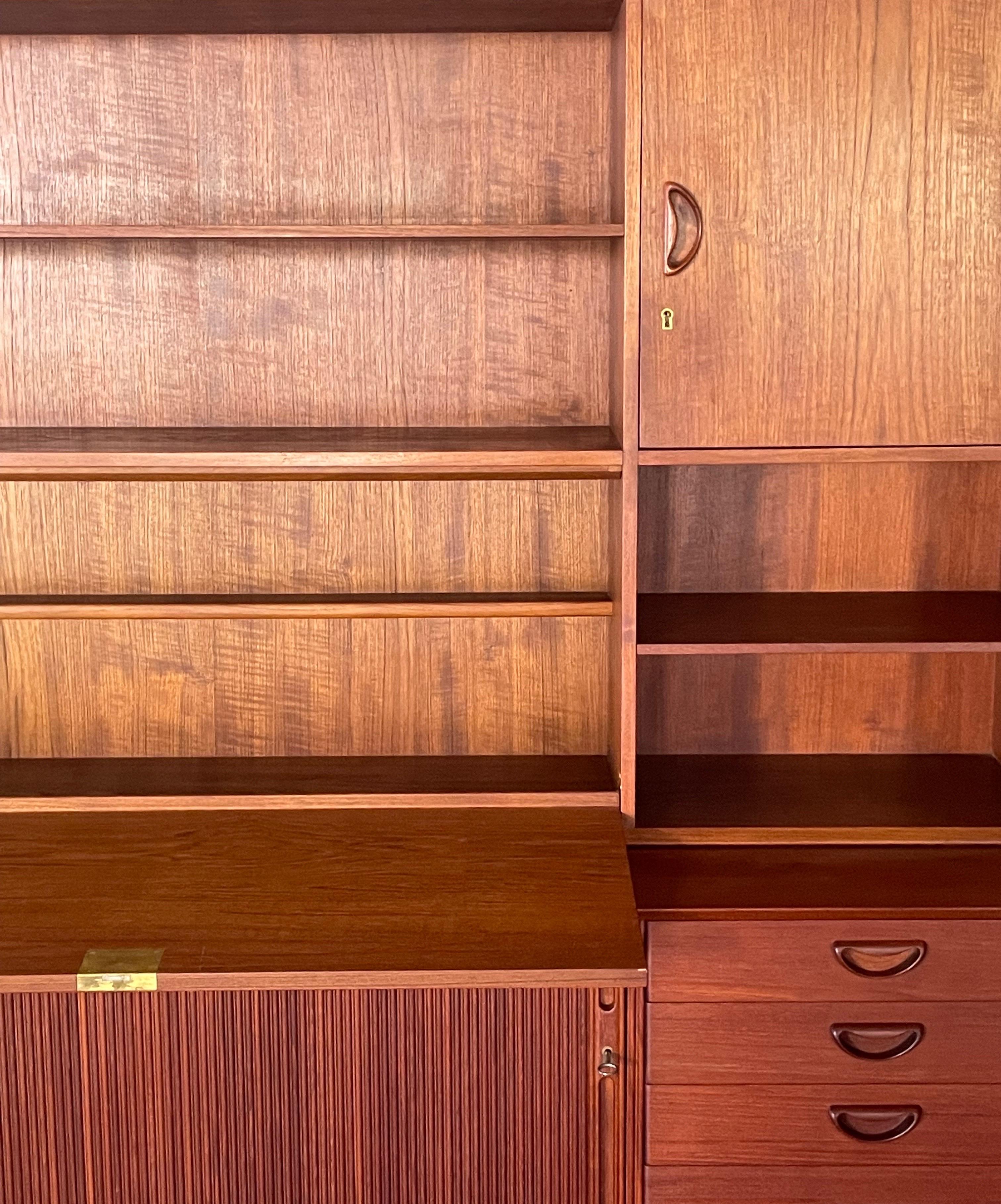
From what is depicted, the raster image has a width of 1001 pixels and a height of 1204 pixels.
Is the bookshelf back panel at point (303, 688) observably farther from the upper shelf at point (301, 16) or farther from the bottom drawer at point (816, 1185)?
the upper shelf at point (301, 16)

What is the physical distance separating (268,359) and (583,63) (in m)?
0.72

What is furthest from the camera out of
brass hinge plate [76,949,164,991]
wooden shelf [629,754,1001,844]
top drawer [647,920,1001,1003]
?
wooden shelf [629,754,1001,844]

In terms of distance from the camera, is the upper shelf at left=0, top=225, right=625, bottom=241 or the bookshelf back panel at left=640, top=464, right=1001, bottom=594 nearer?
the upper shelf at left=0, top=225, right=625, bottom=241

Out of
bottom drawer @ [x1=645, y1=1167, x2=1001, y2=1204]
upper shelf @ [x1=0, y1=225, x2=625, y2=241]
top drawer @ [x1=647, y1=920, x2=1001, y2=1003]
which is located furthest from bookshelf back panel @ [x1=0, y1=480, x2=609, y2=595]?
bottom drawer @ [x1=645, y1=1167, x2=1001, y2=1204]

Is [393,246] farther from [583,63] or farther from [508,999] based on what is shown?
[508,999]

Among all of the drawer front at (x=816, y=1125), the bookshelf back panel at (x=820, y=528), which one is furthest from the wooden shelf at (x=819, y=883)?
the bookshelf back panel at (x=820, y=528)

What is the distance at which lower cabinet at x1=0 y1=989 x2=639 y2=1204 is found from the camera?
191cm

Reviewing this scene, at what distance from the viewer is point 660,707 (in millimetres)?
2516

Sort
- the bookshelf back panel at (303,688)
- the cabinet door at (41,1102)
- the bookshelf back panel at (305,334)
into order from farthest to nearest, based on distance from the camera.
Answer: the bookshelf back panel at (303,688) → the bookshelf back panel at (305,334) → the cabinet door at (41,1102)

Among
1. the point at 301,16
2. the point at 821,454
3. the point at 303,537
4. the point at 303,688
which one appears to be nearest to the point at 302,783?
the point at 303,688

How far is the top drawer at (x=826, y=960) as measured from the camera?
79.0 inches

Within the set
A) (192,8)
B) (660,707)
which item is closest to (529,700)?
(660,707)

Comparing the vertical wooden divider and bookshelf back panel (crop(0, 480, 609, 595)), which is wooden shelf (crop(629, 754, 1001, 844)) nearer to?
the vertical wooden divider

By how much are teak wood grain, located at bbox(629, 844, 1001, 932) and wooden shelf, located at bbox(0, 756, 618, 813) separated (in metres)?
0.18
